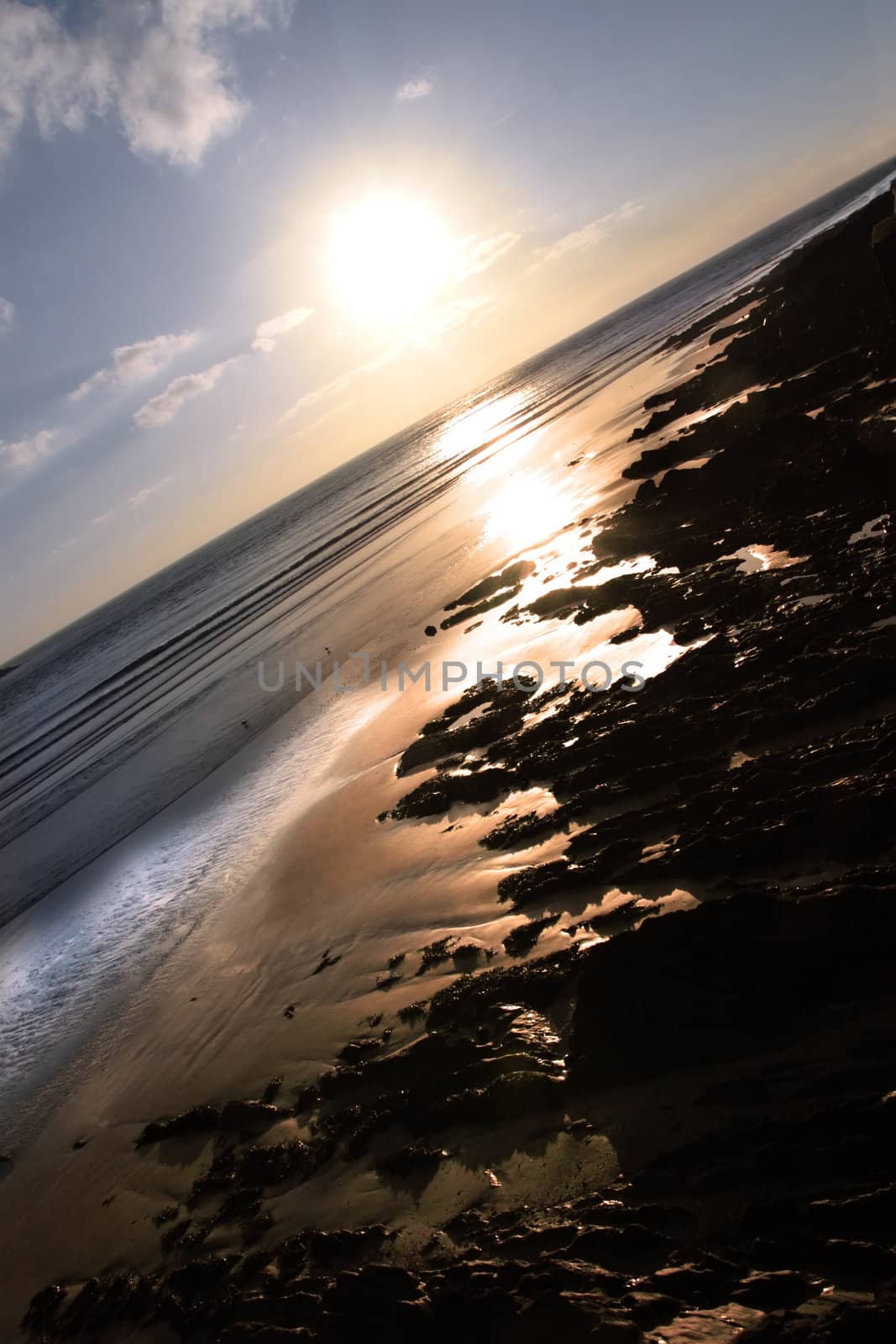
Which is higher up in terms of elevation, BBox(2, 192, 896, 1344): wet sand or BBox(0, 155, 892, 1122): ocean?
BBox(0, 155, 892, 1122): ocean

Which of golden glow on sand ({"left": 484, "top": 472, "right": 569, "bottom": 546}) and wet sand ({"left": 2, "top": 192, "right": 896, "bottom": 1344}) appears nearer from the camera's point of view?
wet sand ({"left": 2, "top": 192, "right": 896, "bottom": 1344})

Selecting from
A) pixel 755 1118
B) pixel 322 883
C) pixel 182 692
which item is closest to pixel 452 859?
pixel 322 883

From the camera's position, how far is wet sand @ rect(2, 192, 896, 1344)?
13.3ft

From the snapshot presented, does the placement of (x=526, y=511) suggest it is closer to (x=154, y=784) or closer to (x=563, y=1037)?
(x=154, y=784)

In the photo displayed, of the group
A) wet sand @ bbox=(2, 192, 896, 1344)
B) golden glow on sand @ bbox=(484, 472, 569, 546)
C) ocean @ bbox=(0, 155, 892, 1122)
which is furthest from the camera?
golden glow on sand @ bbox=(484, 472, 569, 546)

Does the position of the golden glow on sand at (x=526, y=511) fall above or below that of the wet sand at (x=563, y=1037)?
above

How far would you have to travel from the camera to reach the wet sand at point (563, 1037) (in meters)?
4.04

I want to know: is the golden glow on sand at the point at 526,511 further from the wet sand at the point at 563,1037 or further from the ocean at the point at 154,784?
the wet sand at the point at 563,1037

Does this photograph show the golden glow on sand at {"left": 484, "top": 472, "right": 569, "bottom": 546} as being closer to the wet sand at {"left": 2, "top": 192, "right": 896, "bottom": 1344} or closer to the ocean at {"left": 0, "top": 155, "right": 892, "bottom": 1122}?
the ocean at {"left": 0, "top": 155, "right": 892, "bottom": 1122}

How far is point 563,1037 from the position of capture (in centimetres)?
557

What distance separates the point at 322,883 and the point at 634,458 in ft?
61.9

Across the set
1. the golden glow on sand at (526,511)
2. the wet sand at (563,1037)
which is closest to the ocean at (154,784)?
the wet sand at (563,1037)

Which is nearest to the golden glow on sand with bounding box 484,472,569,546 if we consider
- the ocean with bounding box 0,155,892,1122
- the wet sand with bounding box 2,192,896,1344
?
the ocean with bounding box 0,155,892,1122

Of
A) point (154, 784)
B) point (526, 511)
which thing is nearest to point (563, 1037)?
point (154, 784)
